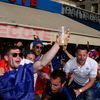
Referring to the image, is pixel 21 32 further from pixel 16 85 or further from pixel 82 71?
→ pixel 16 85

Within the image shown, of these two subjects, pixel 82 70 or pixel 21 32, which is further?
pixel 21 32

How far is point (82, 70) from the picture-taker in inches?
299

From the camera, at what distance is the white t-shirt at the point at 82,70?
758 cm

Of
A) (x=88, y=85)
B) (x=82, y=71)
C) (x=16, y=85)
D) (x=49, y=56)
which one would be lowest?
(x=88, y=85)

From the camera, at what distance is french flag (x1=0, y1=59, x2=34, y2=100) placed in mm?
4582

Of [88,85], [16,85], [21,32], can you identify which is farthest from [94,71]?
[21,32]

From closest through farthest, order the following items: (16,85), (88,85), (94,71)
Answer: (16,85), (88,85), (94,71)

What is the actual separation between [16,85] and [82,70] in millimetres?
3168

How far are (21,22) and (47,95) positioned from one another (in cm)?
784

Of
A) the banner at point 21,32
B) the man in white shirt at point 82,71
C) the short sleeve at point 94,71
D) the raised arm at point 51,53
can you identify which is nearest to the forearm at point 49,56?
the raised arm at point 51,53

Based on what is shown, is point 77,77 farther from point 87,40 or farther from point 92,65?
point 87,40

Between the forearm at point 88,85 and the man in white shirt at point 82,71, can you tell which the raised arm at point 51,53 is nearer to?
the forearm at point 88,85

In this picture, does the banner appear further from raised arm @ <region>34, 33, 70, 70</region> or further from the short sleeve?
raised arm @ <region>34, 33, 70, 70</region>

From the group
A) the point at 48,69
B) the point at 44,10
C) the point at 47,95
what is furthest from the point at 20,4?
the point at 47,95
